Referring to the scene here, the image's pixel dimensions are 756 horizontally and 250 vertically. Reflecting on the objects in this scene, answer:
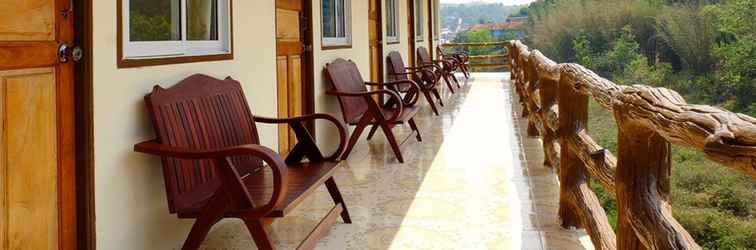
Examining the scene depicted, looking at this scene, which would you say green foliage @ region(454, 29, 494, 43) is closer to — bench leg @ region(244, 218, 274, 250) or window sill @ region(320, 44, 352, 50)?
window sill @ region(320, 44, 352, 50)

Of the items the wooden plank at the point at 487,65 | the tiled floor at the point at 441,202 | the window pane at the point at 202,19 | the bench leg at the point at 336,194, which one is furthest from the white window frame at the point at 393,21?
the wooden plank at the point at 487,65

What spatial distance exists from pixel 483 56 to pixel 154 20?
13863mm

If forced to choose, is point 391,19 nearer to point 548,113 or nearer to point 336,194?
point 548,113

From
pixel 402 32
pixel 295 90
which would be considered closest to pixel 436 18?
pixel 402 32

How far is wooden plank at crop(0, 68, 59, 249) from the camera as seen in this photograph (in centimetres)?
153

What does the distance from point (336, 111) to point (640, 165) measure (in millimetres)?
3142

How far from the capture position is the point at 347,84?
443cm

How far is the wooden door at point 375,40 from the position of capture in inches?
240

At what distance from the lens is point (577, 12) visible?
2056 centimetres

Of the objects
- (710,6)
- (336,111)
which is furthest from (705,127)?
(710,6)

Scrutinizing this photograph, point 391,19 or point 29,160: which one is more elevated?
point 391,19

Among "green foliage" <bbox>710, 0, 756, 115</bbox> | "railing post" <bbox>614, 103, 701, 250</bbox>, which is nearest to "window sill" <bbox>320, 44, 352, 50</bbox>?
"railing post" <bbox>614, 103, 701, 250</bbox>

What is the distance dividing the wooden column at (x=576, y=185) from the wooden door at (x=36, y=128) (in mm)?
1626

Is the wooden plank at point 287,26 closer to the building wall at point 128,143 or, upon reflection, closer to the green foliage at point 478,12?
the building wall at point 128,143
